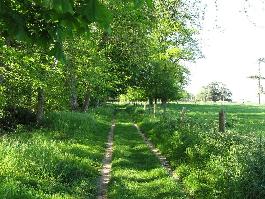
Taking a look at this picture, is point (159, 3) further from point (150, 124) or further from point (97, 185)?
point (150, 124)

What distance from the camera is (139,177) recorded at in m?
14.6

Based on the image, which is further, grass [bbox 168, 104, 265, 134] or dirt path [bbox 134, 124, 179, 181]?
grass [bbox 168, 104, 265, 134]

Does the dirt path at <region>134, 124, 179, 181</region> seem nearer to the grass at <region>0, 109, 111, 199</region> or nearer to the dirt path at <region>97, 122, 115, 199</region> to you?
the dirt path at <region>97, 122, 115, 199</region>

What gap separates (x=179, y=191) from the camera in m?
12.3

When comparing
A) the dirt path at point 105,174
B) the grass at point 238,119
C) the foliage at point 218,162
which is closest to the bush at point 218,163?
the foliage at point 218,162

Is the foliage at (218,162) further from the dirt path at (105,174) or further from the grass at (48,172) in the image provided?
the grass at (48,172)

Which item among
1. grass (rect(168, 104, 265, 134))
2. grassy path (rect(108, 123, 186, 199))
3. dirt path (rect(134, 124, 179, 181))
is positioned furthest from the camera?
grass (rect(168, 104, 265, 134))

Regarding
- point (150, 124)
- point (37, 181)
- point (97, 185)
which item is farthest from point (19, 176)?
point (150, 124)

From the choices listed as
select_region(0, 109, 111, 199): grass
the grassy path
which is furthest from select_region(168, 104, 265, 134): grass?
select_region(0, 109, 111, 199): grass

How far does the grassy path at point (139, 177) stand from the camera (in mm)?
12125

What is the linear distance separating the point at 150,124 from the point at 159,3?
637 inches

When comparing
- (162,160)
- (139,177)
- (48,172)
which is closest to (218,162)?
(139,177)

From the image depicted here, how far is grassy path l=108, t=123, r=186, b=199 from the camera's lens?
477 inches

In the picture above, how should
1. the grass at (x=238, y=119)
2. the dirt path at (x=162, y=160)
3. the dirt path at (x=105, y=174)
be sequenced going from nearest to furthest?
the dirt path at (x=105, y=174) → the dirt path at (x=162, y=160) → the grass at (x=238, y=119)
